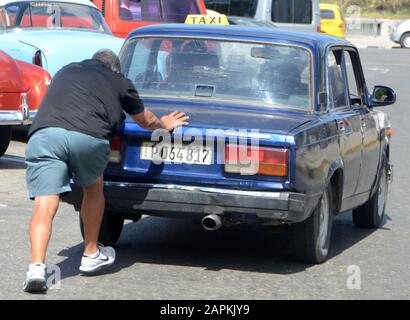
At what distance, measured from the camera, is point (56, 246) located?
7.68m

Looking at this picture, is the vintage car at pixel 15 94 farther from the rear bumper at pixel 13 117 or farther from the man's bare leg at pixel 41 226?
the man's bare leg at pixel 41 226

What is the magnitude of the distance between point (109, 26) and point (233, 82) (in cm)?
1018

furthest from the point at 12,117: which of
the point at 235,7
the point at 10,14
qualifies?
the point at 235,7

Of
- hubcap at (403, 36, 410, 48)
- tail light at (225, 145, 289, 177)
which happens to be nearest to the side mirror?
tail light at (225, 145, 289, 177)

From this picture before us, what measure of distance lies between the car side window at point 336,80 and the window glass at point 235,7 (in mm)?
20327

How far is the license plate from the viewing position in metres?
6.72

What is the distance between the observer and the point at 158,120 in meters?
6.74

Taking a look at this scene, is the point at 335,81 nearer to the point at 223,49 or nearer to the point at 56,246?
the point at 223,49

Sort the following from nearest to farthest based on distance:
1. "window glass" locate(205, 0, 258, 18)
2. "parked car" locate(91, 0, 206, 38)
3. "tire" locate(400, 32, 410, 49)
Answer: "parked car" locate(91, 0, 206, 38)
"window glass" locate(205, 0, 258, 18)
"tire" locate(400, 32, 410, 49)

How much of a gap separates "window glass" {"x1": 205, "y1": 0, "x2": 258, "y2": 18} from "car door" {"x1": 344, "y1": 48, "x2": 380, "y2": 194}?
64.3 feet

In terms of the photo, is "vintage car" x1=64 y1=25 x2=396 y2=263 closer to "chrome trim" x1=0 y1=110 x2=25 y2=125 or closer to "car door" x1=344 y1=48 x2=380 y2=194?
"car door" x1=344 y1=48 x2=380 y2=194

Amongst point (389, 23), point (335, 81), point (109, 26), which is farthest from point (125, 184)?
point (389, 23)

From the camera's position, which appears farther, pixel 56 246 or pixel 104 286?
pixel 56 246

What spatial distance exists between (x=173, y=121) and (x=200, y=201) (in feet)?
1.80
